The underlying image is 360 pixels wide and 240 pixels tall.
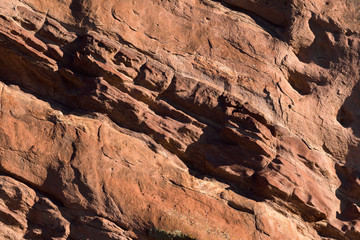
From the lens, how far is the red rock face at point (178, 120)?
968cm

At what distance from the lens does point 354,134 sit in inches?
500

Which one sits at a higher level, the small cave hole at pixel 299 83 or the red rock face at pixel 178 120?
the small cave hole at pixel 299 83

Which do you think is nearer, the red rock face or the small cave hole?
the red rock face

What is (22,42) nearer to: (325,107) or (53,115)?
(53,115)

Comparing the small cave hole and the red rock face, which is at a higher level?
the small cave hole

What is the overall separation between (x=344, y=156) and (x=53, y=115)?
7.41 meters

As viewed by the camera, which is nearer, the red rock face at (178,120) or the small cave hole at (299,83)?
the red rock face at (178,120)

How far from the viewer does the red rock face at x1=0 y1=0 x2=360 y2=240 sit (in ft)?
31.8

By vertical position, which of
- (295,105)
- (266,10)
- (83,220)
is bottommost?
(83,220)

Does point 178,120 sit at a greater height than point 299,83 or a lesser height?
lesser

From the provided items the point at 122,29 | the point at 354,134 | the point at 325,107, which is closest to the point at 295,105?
the point at 325,107

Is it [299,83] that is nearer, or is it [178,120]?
[178,120]

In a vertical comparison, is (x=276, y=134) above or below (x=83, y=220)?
above

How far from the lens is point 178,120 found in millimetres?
11117
